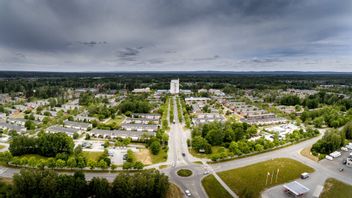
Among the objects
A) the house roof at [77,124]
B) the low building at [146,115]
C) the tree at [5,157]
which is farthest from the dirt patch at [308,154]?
the tree at [5,157]

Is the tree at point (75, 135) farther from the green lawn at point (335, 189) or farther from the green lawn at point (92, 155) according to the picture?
the green lawn at point (335, 189)

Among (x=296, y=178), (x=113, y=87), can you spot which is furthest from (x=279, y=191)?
(x=113, y=87)

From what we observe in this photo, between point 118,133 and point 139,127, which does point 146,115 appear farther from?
point 118,133

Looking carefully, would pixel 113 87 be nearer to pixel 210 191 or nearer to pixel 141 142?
pixel 141 142

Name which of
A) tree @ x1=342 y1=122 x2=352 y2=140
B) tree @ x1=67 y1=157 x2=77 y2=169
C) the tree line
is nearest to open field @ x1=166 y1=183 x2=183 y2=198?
the tree line

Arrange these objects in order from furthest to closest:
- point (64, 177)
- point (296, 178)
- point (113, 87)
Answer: point (113, 87)
point (296, 178)
point (64, 177)

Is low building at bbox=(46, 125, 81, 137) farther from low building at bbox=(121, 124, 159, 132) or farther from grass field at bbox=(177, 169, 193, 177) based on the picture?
grass field at bbox=(177, 169, 193, 177)

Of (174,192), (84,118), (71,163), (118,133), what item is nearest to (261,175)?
(174,192)
